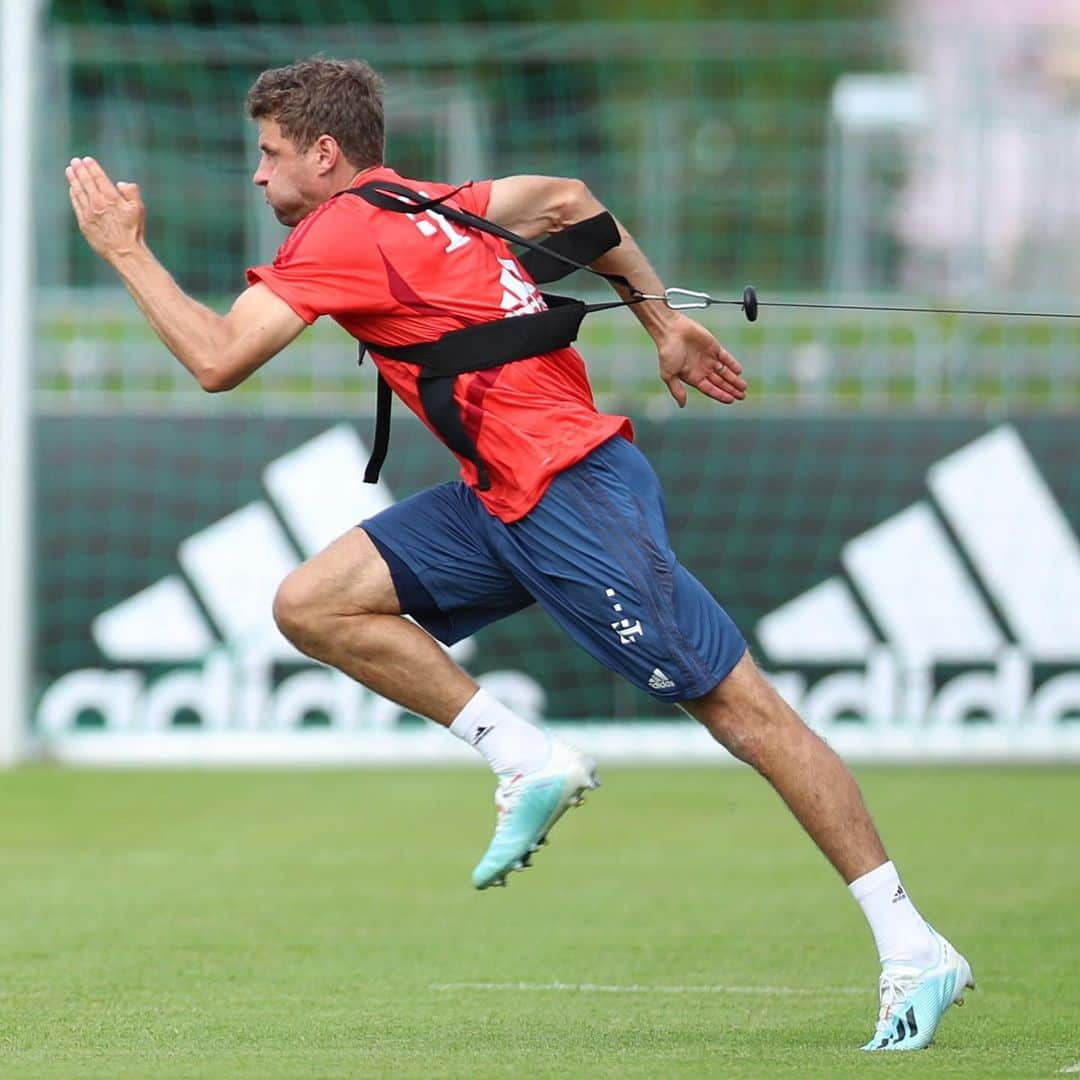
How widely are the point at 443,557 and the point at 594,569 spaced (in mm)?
465

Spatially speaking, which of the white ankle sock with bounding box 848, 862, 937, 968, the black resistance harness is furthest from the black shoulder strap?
Result: the white ankle sock with bounding box 848, 862, 937, 968

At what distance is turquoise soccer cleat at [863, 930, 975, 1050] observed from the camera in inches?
208

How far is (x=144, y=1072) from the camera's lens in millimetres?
4844

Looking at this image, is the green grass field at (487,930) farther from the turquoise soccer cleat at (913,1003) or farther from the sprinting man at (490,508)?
the sprinting man at (490,508)

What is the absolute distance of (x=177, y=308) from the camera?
5289 millimetres

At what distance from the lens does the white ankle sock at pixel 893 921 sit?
534 cm

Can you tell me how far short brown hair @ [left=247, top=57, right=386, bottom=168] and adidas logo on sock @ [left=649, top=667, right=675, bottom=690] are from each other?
4.84 ft

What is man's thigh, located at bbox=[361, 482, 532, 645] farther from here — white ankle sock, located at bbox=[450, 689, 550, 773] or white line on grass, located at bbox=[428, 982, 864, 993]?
white line on grass, located at bbox=[428, 982, 864, 993]

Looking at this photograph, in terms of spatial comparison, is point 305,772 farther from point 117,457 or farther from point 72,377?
point 72,377

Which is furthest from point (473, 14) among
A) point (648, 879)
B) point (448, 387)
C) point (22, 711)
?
point (448, 387)

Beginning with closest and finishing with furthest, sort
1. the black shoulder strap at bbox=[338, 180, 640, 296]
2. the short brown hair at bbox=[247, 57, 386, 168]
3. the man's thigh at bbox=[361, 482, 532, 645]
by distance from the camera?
1. the black shoulder strap at bbox=[338, 180, 640, 296]
2. the short brown hair at bbox=[247, 57, 386, 168]
3. the man's thigh at bbox=[361, 482, 532, 645]

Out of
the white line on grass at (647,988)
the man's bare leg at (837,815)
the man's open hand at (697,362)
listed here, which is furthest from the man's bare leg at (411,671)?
the man's open hand at (697,362)

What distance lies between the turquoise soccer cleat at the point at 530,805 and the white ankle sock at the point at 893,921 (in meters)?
0.73

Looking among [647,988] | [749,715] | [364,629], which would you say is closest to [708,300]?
[749,715]
